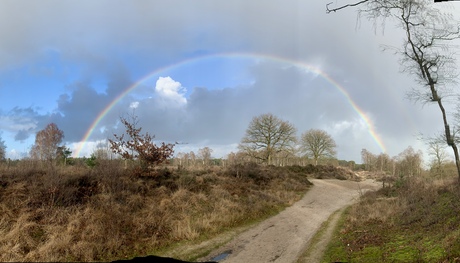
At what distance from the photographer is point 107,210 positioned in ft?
42.2

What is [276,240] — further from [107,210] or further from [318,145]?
[318,145]

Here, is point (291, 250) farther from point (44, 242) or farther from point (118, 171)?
point (118, 171)

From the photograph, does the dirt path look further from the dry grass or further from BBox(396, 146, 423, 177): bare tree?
BBox(396, 146, 423, 177): bare tree

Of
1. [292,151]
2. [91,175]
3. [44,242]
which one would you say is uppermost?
[292,151]

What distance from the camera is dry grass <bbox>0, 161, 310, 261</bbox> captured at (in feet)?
30.2

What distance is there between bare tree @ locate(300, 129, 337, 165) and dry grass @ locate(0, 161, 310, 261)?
166 feet

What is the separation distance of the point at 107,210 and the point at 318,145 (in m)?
62.9

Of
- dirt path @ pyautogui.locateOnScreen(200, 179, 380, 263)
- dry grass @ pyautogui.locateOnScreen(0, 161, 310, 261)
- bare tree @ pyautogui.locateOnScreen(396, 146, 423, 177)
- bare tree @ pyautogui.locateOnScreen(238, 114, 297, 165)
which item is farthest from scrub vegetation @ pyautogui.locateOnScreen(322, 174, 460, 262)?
bare tree @ pyautogui.locateOnScreen(238, 114, 297, 165)

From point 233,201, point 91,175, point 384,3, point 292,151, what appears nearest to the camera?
point 384,3

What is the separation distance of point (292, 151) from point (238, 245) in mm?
47667

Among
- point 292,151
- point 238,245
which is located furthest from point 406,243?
point 292,151

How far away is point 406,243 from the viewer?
9469 mm

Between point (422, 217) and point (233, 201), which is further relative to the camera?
point (233, 201)

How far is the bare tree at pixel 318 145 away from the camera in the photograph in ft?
229
